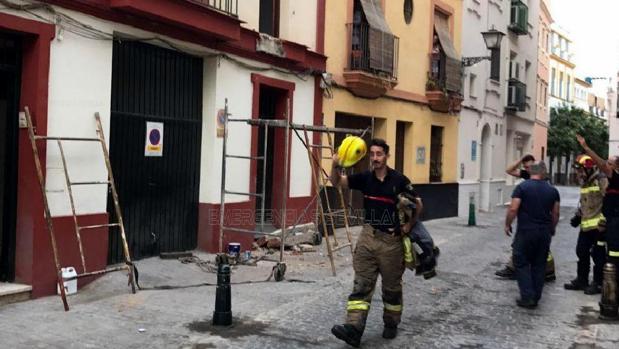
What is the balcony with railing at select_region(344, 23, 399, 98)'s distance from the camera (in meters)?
13.7

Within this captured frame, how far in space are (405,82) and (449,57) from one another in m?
2.30

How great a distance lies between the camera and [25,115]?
6789 millimetres

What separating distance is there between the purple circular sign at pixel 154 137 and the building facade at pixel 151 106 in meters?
0.14

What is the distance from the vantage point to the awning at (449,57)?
18000 mm

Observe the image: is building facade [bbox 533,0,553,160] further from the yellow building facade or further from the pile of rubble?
the pile of rubble

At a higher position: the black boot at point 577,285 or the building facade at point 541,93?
the building facade at point 541,93

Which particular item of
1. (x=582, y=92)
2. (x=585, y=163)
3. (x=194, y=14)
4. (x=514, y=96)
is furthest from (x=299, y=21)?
(x=582, y=92)

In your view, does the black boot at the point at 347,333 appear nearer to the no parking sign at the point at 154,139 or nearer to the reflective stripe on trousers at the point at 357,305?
the reflective stripe on trousers at the point at 357,305

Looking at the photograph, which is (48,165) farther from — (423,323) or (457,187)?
(457,187)

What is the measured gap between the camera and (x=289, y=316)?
6652 mm

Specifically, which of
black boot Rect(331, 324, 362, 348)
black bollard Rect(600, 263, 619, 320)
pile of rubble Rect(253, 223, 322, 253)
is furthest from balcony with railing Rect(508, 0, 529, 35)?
black boot Rect(331, 324, 362, 348)

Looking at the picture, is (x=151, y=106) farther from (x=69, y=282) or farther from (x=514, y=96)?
(x=514, y=96)

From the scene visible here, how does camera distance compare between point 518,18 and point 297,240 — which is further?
point 518,18

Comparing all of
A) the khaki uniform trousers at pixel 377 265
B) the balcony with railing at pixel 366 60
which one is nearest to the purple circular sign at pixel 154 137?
the khaki uniform trousers at pixel 377 265
